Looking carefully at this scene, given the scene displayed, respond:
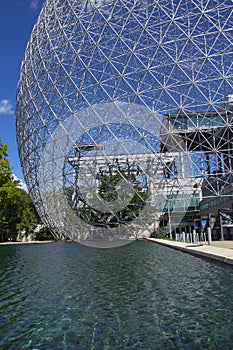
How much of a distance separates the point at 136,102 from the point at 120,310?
15947mm

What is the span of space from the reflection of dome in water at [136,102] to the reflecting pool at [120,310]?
1260 cm

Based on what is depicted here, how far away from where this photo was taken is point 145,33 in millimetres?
20438

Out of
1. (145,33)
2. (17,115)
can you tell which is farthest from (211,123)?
(17,115)

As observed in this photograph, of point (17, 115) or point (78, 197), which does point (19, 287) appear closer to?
point (78, 197)

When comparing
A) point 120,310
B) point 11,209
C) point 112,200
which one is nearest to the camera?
point 120,310

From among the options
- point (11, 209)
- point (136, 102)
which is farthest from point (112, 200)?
point (11, 209)

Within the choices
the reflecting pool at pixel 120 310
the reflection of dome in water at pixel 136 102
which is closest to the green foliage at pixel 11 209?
the reflection of dome in water at pixel 136 102

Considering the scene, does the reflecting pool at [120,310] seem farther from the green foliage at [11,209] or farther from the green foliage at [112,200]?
the green foliage at [11,209]

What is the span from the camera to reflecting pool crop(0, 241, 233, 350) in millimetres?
3988

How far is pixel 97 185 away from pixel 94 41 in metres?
8.71

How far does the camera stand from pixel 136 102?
19.9 m

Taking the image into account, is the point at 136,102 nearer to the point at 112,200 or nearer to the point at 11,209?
the point at 112,200

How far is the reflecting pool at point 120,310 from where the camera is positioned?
3.99 m

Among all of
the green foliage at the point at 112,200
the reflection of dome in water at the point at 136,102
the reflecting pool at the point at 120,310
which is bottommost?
the reflecting pool at the point at 120,310
